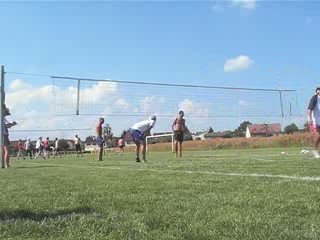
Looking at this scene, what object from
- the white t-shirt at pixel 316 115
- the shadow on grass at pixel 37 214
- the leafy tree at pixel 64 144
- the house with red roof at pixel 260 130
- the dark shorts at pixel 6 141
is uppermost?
the house with red roof at pixel 260 130

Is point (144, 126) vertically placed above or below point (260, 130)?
below

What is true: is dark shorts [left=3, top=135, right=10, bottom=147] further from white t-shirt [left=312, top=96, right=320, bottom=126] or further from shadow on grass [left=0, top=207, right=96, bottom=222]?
shadow on grass [left=0, top=207, right=96, bottom=222]

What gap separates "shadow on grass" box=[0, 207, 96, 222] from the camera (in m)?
5.57

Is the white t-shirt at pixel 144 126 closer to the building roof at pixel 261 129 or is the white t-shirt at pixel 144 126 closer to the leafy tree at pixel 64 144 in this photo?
the leafy tree at pixel 64 144

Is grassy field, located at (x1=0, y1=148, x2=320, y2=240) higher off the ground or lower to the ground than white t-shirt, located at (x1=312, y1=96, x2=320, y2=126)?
lower

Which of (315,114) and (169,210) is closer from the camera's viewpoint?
(169,210)

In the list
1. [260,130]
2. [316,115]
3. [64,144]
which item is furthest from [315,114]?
[260,130]

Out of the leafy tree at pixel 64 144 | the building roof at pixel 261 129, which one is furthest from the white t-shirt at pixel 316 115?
the building roof at pixel 261 129

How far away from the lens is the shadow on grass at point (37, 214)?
557 centimetres

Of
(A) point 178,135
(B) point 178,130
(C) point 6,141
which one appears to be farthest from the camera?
(B) point 178,130

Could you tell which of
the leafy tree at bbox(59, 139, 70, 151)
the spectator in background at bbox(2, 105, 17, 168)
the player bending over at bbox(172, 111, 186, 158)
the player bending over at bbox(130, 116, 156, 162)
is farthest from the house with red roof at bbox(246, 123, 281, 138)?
the spectator in background at bbox(2, 105, 17, 168)

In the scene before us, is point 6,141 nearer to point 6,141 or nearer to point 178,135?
point 6,141

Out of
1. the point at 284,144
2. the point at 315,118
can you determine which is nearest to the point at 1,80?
the point at 315,118

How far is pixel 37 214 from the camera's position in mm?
5809
